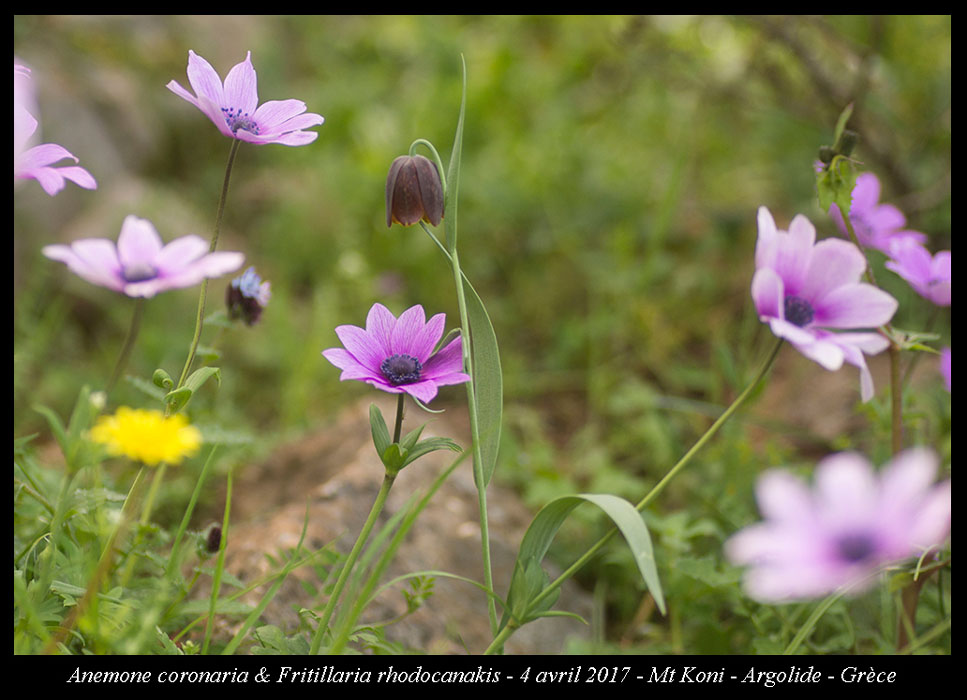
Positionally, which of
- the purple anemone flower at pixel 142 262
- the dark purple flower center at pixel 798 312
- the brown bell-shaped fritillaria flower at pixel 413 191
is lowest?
the dark purple flower center at pixel 798 312

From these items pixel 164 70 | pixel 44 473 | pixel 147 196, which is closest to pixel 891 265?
pixel 44 473

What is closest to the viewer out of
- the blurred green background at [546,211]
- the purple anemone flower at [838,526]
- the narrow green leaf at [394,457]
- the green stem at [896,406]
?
the purple anemone flower at [838,526]

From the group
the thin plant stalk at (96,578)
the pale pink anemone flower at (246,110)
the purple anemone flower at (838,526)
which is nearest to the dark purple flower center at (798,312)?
the purple anemone flower at (838,526)

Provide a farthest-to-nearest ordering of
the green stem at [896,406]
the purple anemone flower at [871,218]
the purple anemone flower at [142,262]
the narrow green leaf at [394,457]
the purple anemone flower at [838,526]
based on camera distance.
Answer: the purple anemone flower at [871,218]
the green stem at [896,406]
the narrow green leaf at [394,457]
the purple anemone flower at [142,262]
the purple anemone flower at [838,526]

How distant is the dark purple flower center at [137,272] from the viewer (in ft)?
2.06

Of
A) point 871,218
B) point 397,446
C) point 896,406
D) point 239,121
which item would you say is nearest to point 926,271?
point 896,406

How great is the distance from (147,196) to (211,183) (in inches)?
14.5

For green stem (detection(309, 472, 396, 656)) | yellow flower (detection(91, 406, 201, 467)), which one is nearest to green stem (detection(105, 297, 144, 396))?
yellow flower (detection(91, 406, 201, 467))

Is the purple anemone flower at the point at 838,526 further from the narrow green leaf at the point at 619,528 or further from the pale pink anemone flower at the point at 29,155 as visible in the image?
the pale pink anemone flower at the point at 29,155

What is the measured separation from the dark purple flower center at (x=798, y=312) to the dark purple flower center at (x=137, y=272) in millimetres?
502

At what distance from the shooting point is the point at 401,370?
2.39ft

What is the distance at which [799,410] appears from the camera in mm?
1821

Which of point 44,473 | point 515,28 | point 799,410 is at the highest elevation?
point 515,28

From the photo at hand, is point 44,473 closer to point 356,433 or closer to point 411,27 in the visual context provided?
point 356,433
